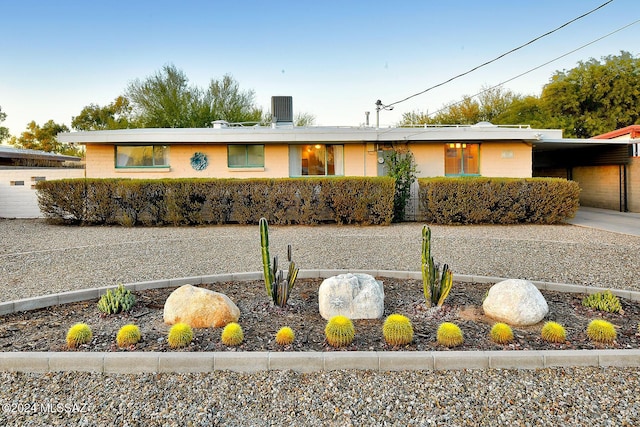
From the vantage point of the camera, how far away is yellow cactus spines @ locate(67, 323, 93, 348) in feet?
11.4

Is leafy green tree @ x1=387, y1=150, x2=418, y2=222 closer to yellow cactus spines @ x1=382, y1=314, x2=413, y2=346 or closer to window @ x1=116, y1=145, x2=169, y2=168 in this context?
window @ x1=116, y1=145, x2=169, y2=168

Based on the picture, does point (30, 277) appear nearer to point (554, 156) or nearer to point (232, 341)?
point (232, 341)

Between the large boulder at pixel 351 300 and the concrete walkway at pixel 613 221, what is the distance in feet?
29.1

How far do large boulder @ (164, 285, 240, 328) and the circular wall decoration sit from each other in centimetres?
1086

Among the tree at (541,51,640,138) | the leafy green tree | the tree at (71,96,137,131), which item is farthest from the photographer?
the tree at (71,96,137,131)

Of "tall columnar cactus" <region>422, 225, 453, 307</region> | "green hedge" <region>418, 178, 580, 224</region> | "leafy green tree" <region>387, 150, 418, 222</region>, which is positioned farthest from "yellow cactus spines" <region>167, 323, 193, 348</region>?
"leafy green tree" <region>387, 150, 418, 222</region>

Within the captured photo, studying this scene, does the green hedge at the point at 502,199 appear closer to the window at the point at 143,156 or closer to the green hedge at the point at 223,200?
the green hedge at the point at 223,200

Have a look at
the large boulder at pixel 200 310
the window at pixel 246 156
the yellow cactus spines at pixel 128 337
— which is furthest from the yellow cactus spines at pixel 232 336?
the window at pixel 246 156

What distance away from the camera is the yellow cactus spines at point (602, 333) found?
3.54 meters

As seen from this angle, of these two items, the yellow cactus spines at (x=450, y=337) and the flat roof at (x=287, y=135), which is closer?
the yellow cactus spines at (x=450, y=337)

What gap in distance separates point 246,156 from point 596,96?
27643mm

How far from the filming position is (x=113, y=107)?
37.3m

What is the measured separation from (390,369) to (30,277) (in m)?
5.67

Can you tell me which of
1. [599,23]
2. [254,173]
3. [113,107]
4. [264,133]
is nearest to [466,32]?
[599,23]
